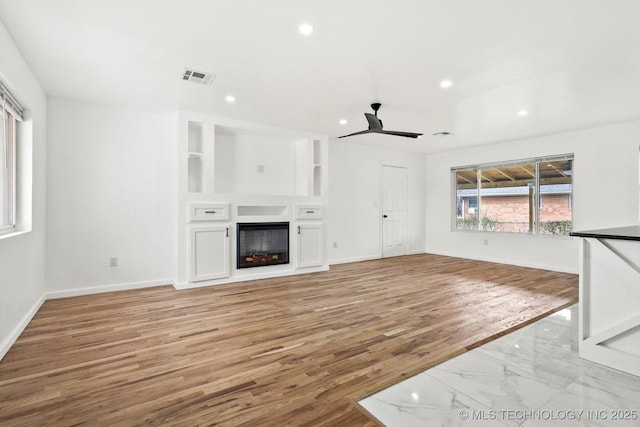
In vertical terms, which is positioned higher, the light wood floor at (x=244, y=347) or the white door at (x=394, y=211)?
the white door at (x=394, y=211)

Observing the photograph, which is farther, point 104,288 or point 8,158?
point 104,288

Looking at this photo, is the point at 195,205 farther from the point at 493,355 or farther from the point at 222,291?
the point at 493,355

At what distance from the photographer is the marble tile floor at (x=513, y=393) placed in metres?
1.67

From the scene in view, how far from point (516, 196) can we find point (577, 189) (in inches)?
42.3

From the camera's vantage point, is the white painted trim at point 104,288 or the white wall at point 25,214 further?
the white painted trim at point 104,288

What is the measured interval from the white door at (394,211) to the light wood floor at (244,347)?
2659 millimetres

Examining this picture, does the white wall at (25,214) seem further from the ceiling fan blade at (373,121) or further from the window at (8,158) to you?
the ceiling fan blade at (373,121)

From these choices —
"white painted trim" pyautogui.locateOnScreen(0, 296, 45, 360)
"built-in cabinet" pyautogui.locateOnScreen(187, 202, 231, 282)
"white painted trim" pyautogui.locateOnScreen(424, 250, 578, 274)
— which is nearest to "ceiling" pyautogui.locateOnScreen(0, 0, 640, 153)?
"built-in cabinet" pyautogui.locateOnScreen(187, 202, 231, 282)

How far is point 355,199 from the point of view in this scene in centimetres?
671

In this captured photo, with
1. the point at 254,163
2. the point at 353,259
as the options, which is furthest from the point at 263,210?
the point at 353,259

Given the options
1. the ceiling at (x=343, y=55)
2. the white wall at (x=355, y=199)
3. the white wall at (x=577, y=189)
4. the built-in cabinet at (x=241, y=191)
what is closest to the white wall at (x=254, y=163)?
the built-in cabinet at (x=241, y=191)

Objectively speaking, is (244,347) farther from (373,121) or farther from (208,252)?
(373,121)

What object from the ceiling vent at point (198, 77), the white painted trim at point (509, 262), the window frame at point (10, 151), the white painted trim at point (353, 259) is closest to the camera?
the window frame at point (10, 151)

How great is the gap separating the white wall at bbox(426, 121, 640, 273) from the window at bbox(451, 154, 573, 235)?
0.16 meters
